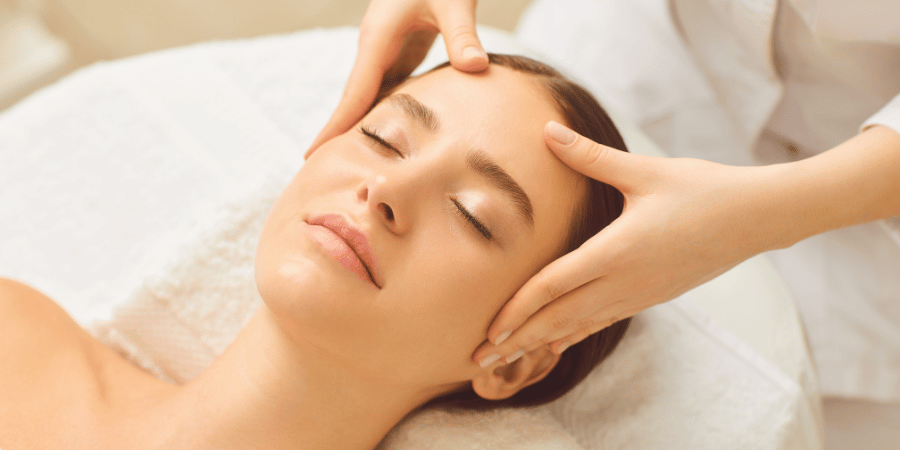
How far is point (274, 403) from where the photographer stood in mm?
958

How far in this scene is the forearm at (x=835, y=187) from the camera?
899 millimetres

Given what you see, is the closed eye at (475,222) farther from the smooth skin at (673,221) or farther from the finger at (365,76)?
the finger at (365,76)

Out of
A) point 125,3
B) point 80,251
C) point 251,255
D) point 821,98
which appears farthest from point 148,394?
point 125,3

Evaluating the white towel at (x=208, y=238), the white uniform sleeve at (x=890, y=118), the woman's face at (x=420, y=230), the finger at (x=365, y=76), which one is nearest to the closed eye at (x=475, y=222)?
the woman's face at (x=420, y=230)

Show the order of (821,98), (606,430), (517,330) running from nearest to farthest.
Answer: (517,330) → (606,430) → (821,98)

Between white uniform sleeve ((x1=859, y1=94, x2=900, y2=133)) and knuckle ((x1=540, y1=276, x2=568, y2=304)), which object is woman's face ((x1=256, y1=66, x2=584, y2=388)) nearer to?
knuckle ((x1=540, y1=276, x2=568, y2=304))

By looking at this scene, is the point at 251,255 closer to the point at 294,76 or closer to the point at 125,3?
the point at 294,76

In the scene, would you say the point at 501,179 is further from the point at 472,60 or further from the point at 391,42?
the point at 391,42

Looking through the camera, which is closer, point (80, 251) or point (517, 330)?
point (517, 330)

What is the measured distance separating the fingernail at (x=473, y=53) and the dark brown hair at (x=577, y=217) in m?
0.07

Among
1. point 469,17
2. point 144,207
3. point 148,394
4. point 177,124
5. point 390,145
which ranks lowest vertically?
point 148,394

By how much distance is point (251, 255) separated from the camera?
4.11ft

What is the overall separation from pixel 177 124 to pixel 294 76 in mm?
307

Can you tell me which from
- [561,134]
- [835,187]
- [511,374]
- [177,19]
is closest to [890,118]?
[835,187]
